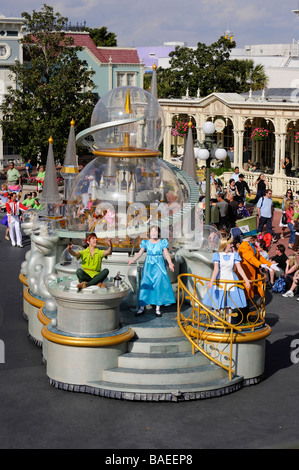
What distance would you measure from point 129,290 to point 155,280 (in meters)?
0.70

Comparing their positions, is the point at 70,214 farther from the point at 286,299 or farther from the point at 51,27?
the point at 51,27

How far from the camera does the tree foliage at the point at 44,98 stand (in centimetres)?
3509

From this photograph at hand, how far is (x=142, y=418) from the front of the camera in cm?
973

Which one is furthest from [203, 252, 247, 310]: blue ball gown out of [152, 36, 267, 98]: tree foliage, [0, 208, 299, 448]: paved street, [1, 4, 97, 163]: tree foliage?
[152, 36, 267, 98]: tree foliage

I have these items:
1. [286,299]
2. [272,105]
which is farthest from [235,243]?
[272,105]

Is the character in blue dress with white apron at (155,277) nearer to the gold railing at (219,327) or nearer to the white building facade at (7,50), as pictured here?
the gold railing at (219,327)

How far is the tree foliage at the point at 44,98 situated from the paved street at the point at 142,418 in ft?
79.7

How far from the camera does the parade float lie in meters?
10.5

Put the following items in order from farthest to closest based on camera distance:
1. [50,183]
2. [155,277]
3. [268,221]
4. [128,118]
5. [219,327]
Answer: [268,221]
[50,183]
[128,118]
[155,277]
[219,327]

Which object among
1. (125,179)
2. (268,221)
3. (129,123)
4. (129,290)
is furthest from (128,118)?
(268,221)

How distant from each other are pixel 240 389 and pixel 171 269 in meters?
1.97

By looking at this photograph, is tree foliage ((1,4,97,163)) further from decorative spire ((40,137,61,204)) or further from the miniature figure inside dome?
the miniature figure inside dome

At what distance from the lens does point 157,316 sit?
11703mm

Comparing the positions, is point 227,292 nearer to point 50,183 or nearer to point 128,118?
point 128,118
